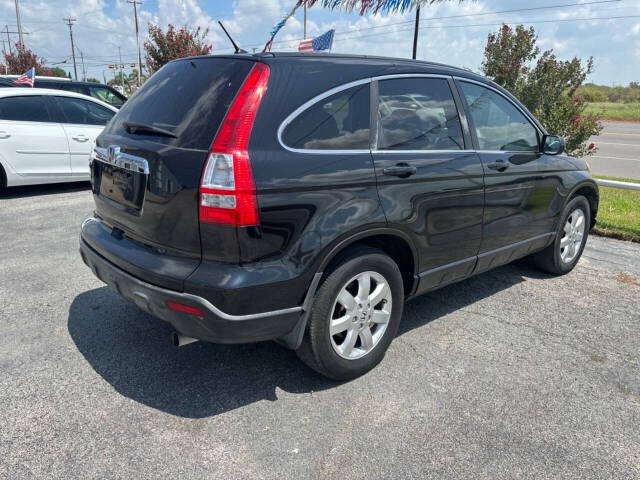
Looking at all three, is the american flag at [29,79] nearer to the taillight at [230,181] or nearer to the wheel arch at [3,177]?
the wheel arch at [3,177]

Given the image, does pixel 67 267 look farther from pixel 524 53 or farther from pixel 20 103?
pixel 524 53

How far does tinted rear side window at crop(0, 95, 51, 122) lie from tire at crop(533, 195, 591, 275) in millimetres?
7284

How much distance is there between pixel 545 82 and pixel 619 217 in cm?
315

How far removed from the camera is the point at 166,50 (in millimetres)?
21547

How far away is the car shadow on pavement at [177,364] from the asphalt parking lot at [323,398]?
1cm

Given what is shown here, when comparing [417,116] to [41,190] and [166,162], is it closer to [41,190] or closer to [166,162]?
[166,162]

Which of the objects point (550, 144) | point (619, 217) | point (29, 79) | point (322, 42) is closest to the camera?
point (550, 144)

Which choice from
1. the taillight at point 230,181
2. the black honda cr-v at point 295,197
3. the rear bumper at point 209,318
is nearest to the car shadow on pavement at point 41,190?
the black honda cr-v at point 295,197

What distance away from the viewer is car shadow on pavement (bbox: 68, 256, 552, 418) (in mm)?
2920

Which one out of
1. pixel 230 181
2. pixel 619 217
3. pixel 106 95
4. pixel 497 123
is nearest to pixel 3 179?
pixel 106 95

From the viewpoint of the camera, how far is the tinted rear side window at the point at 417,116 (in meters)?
3.11

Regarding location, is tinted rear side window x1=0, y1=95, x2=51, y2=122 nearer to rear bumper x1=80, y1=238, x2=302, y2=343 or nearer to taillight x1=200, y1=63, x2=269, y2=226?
rear bumper x1=80, y1=238, x2=302, y2=343

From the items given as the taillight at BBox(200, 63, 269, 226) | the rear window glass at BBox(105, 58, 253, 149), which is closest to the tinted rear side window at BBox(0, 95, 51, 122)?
the rear window glass at BBox(105, 58, 253, 149)

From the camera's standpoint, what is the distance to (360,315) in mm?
3029
